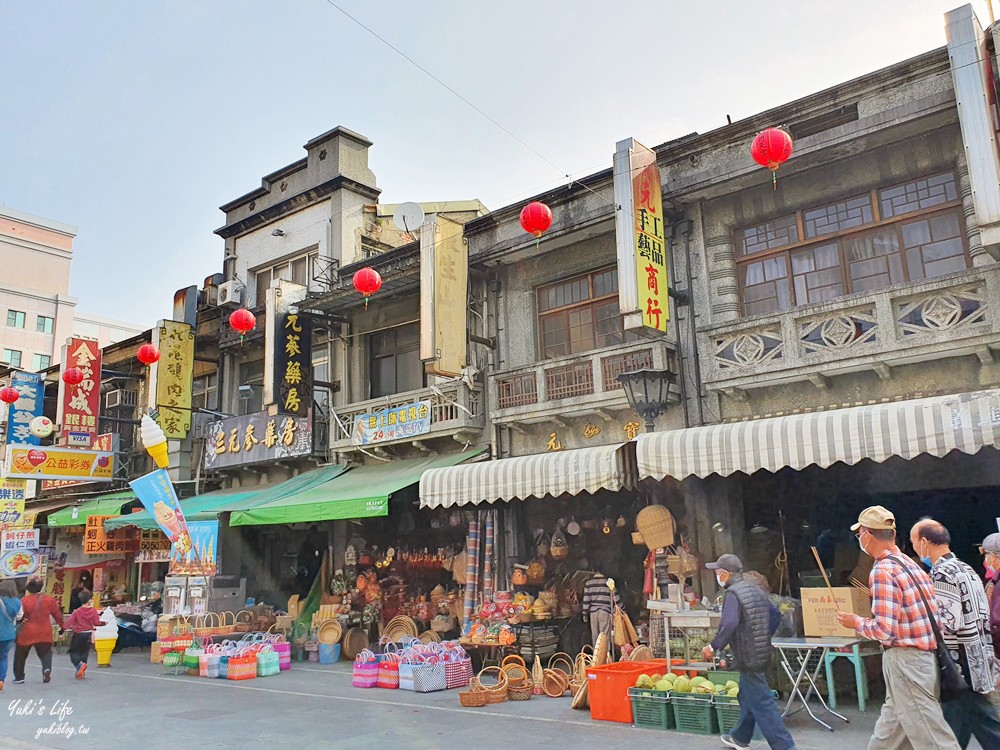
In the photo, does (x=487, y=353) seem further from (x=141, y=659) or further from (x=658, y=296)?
(x=141, y=659)

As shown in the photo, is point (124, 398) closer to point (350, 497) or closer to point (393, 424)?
point (393, 424)

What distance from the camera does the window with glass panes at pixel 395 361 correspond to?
17297 mm

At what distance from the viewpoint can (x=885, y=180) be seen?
37.1 ft

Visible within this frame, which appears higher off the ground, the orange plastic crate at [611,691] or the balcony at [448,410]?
the balcony at [448,410]

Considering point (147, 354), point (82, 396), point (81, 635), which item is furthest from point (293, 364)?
point (82, 396)

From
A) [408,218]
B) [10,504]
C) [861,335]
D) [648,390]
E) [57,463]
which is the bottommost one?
[10,504]

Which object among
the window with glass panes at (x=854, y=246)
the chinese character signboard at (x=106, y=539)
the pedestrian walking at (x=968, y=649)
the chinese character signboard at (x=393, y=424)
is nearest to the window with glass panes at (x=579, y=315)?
the window with glass panes at (x=854, y=246)

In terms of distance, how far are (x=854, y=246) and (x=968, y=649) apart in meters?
7.75

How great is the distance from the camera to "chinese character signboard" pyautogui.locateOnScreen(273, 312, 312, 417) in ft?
56.4

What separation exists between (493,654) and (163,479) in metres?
7.28

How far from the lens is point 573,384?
13461 millimetres

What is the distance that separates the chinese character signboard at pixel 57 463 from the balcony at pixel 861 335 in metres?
17.5

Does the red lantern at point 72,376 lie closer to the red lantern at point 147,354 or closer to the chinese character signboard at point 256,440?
the red lantern at point 147,354

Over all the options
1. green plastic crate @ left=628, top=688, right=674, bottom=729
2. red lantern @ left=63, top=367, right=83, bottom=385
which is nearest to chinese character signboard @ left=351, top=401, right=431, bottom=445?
green plastic crate @ left=628, top=688, right=674, bottom=729
